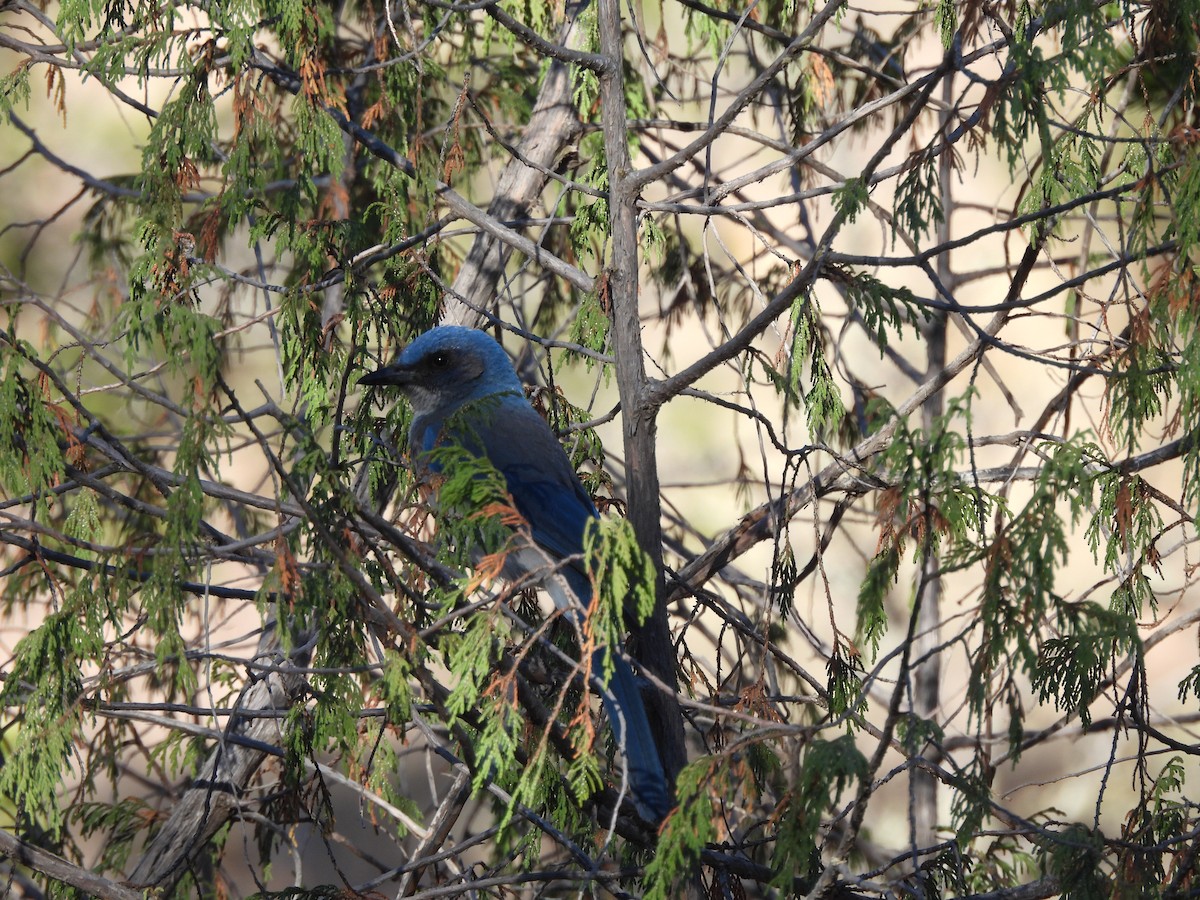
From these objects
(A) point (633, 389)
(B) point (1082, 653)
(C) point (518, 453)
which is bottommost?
(B) point (1082, 653)

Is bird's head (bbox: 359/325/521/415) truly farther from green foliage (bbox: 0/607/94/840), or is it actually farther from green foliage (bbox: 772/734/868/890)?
green foliage (bbox: 772/734/868/890)

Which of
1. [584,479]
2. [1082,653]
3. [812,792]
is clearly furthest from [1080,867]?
[584,479]

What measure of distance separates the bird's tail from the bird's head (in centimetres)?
160

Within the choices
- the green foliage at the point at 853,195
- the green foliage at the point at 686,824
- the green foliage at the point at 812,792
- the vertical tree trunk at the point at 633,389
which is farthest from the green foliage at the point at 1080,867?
the green foliage at the point at 853,195

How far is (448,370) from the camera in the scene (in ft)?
14.4

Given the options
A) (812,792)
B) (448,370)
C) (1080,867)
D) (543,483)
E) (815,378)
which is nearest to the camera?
(812,792)

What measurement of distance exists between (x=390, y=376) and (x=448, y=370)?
28 cm

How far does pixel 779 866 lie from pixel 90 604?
5.56 ft

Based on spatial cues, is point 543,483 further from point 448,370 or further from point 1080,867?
point 1080,867

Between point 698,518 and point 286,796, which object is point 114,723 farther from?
point 698,518

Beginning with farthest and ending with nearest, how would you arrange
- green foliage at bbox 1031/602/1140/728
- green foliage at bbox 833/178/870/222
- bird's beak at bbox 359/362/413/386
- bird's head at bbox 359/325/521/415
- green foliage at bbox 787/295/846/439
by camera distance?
bird's head at bbox 359/325/521/415 → bird's beak at bbox 359/362/413/386 → green foliage at bbox 787/295/846/439 → green foliage at bbox 833/178/870/222 → green foliage at bbox 1031/602/1140/728

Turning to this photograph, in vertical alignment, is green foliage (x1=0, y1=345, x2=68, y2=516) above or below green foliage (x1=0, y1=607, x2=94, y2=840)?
above

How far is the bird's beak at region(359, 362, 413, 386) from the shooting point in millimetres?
4090

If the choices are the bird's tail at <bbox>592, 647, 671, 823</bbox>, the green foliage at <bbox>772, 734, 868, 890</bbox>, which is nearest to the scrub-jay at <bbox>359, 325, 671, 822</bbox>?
the bird's tail at <bbox>592, 647, 671, 823</bbox>
